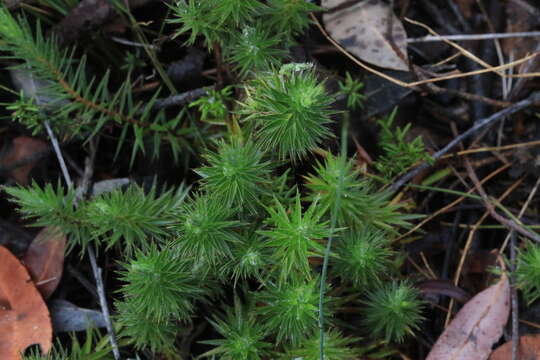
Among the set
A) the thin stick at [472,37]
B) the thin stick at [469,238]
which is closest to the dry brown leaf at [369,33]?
the thin stick at [472,37]

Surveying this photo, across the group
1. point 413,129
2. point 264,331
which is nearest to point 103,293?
point 264,331

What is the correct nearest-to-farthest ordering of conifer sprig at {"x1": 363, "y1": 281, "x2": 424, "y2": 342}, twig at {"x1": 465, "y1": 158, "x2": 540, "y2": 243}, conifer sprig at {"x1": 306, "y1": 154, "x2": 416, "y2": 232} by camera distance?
conifer sprig at {"x1": 306, "y1": 154, "x2": 416, "y2": 232} → conifer sprig at {"x1": 363, "y1": 281, "x2": 424, "y2": 342} → twig at {"x1": 465, "y1": 158, "x2": 540, "y2": 243}

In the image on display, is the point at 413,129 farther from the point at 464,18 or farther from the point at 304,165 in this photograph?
the point at 304,165

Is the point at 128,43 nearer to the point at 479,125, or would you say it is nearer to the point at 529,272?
the point at 479,125

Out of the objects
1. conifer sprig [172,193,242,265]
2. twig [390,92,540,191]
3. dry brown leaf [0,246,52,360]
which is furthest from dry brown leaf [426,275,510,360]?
dry brown leaf [0,246,52,360]

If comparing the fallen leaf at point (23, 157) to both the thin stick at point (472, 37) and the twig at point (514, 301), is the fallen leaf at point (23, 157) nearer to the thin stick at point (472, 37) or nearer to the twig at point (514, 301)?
the thin stick at point (472, 37)

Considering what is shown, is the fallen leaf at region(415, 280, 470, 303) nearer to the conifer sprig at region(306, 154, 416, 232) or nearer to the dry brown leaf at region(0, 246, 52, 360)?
the conifer sprig at region(306, 154, 416, 232)

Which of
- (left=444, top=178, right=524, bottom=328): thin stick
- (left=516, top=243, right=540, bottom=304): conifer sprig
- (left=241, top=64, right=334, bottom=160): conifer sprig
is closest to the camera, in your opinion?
(left=241, top=64, right=334, bottom=160): conifer sprig
